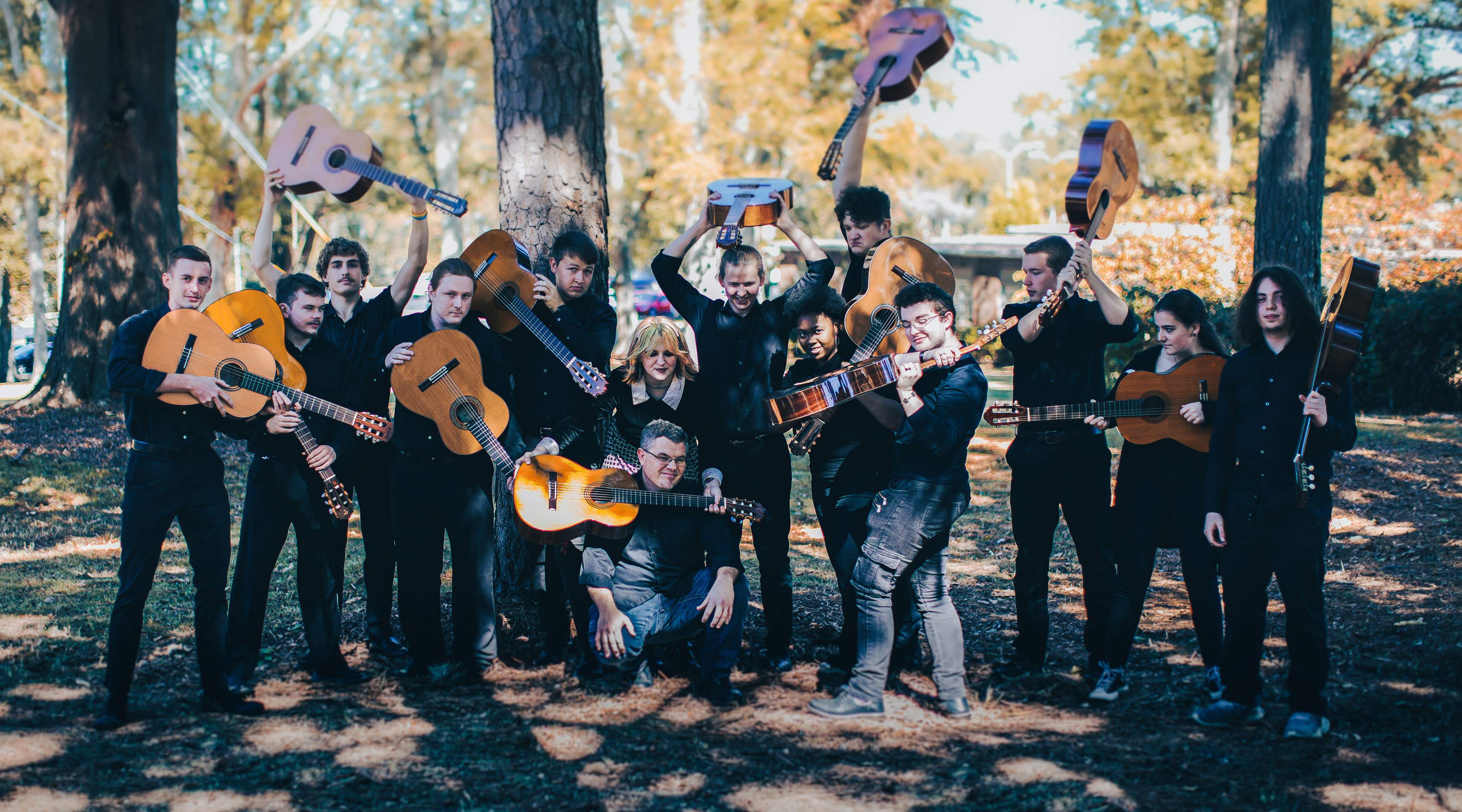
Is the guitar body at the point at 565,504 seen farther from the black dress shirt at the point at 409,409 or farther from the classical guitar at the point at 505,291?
the classical guitar at the point at 505,291

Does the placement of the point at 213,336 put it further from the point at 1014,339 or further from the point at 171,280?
the point at 1014,339

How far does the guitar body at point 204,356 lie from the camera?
502 centimetres

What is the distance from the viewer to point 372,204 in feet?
152

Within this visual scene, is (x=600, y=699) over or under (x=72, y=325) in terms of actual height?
under

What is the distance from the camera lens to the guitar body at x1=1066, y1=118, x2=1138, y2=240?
565cm

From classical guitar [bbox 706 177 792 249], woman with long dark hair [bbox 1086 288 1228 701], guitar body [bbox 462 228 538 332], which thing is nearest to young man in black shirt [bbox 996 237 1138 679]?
woman with long dark hair [bbox 1086 288 1228 701]

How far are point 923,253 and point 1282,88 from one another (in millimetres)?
7812

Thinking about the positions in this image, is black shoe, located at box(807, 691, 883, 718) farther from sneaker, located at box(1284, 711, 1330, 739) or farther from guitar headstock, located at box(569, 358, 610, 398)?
guitar headstock, located at box(569, 358, 610, 398)

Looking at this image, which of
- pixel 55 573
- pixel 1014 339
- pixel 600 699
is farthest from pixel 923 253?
pixel 55 573

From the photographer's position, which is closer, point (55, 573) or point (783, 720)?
point (783, 720)

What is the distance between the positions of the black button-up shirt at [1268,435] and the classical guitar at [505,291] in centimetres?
288

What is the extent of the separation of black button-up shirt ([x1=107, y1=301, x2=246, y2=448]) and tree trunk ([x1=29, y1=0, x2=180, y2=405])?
31.8 ft

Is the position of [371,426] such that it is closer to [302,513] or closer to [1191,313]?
[302,513]

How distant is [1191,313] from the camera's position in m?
5.31
